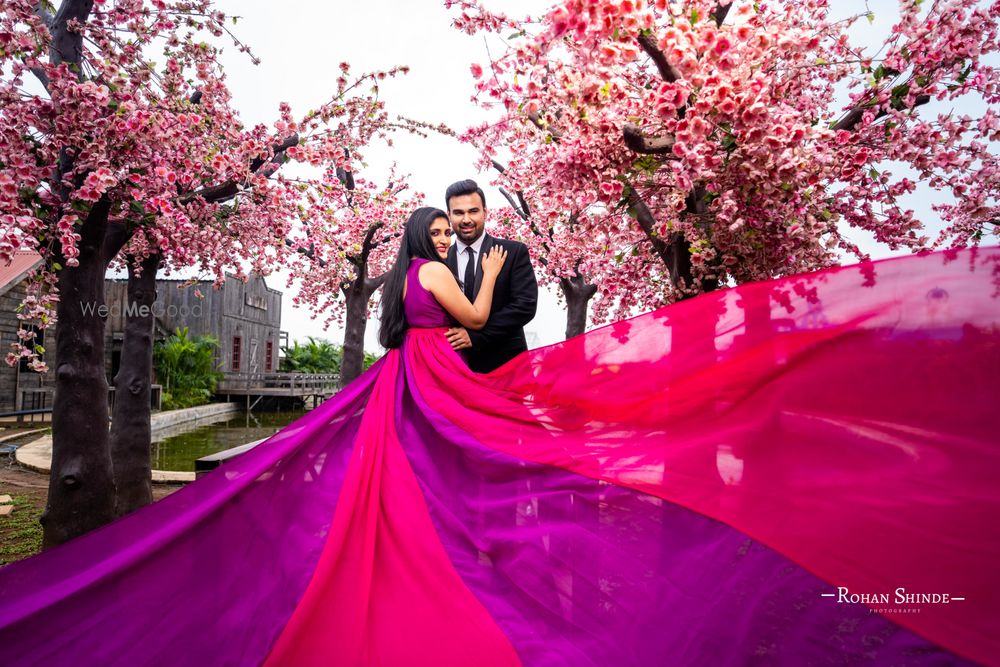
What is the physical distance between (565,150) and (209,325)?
952 inches

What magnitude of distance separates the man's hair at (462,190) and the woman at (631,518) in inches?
50.7

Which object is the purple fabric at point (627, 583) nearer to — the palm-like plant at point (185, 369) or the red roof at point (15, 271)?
the red roof at point (15, 271)

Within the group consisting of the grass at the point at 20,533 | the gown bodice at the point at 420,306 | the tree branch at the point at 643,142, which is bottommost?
the grass at the point at 20,533

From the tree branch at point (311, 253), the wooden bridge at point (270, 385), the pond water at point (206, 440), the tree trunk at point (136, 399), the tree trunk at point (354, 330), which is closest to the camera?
the tree trunk at point (136, 399)

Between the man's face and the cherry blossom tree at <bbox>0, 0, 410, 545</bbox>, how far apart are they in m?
2.44

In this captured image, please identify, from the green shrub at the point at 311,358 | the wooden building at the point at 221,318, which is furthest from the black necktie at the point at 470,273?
the green shrub at the point at 311,358

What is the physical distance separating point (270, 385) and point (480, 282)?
2471 cm

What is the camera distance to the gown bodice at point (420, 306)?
3.22 meters

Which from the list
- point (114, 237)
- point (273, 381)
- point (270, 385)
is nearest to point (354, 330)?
point (114, 237)

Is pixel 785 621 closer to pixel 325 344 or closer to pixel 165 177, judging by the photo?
pixel 165 177

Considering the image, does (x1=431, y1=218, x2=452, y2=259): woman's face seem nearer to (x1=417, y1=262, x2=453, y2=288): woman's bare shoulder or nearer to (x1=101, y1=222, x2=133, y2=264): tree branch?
(x1=417, y1=262, x2=453, y2=288): woman's bare shoulder

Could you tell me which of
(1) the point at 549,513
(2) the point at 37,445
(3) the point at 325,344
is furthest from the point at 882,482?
(3) the point at 325,344

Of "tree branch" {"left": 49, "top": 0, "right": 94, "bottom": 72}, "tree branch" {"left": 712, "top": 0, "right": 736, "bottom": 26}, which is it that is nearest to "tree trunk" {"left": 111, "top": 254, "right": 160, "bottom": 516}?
"tree branch" {"left": 49, "top": 0, "right": 94, "bottom": 72}

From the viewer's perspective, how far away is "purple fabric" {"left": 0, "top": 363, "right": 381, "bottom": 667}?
2.21 metres
